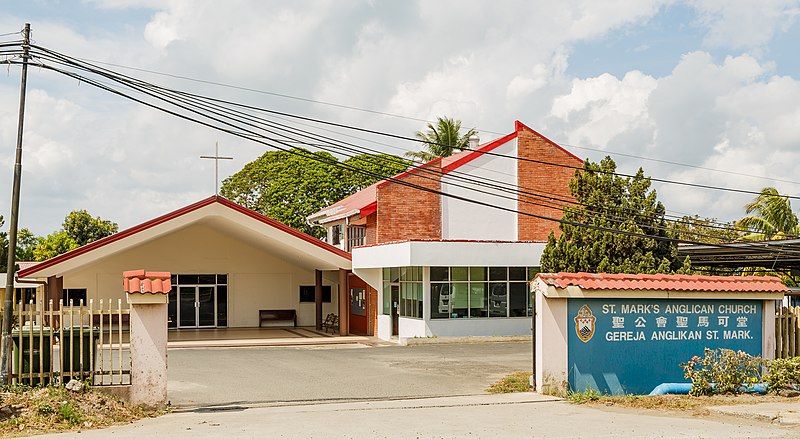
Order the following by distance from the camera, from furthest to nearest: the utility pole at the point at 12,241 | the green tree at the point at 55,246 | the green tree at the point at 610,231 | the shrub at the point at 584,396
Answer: the green tree at the point at 55,246 < the green tree at the point at 610,231 < the shrub at the point at 584,396 < the utility pole at the point at 12,241

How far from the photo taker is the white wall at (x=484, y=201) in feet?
106

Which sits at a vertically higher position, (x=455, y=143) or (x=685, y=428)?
(x=455, y=143)

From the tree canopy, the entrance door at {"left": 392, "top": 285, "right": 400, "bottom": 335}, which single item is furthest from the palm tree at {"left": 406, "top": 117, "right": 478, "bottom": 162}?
the entrance door at {"left": 392, "top": 285, "right": 400, "bottom": 335}

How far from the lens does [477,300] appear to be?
28625 millimetres

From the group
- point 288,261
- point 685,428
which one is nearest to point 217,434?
point 685,428

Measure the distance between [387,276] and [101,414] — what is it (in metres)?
18.5

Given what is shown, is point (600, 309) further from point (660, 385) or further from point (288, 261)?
point (288, 261)

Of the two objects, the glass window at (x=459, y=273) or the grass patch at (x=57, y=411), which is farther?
the glass window at (x=459, y=273)

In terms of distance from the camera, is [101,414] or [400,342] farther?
[400,342]

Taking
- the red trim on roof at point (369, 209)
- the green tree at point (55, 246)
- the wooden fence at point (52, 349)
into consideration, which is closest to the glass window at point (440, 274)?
the red trim on roof at point (369, 209)

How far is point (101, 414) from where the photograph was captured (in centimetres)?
1247

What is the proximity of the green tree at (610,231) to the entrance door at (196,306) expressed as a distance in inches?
673

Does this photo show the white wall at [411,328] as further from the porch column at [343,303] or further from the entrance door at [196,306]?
the entrance door at [196,306]

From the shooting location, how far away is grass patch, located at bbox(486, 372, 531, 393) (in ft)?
52.1
